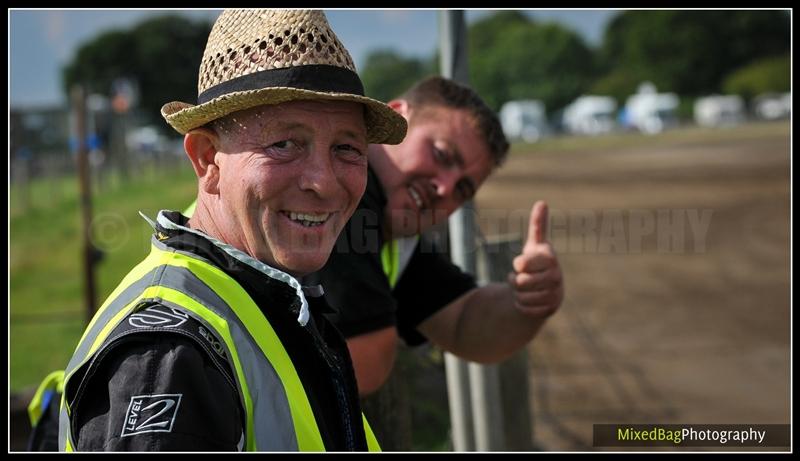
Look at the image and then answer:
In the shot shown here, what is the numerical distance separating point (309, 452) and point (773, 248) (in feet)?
52.2

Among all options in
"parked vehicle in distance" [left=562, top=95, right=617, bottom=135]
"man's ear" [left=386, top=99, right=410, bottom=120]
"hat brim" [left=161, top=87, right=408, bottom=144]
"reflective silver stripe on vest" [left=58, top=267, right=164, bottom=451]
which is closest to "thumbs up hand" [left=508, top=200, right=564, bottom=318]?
"man's ear" [left=386, top=99, right=410, bottom=120]

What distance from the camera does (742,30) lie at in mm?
66562

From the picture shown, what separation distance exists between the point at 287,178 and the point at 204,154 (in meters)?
0.24

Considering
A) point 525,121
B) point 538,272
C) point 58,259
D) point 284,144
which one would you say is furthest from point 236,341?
point 525,121

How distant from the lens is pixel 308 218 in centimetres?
202

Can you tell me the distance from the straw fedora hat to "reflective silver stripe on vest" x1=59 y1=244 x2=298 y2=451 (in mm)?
380

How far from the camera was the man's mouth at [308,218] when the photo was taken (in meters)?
2.01

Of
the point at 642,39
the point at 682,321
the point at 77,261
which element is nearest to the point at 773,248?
the point at 682,321

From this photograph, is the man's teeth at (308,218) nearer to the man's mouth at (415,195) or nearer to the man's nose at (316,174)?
the man's nose at (316,174)

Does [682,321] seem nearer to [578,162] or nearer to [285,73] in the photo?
[285,73]

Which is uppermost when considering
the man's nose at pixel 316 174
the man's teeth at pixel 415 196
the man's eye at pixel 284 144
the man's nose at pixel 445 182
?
the man's eye at pixel 284 144

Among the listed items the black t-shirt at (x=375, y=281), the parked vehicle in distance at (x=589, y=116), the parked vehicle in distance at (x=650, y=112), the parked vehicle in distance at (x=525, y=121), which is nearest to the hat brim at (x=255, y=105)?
the black t-shirt at (x=375, y=281)

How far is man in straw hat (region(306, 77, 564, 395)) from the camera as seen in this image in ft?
9.60

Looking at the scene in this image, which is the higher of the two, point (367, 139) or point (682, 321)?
point (367, 139)
